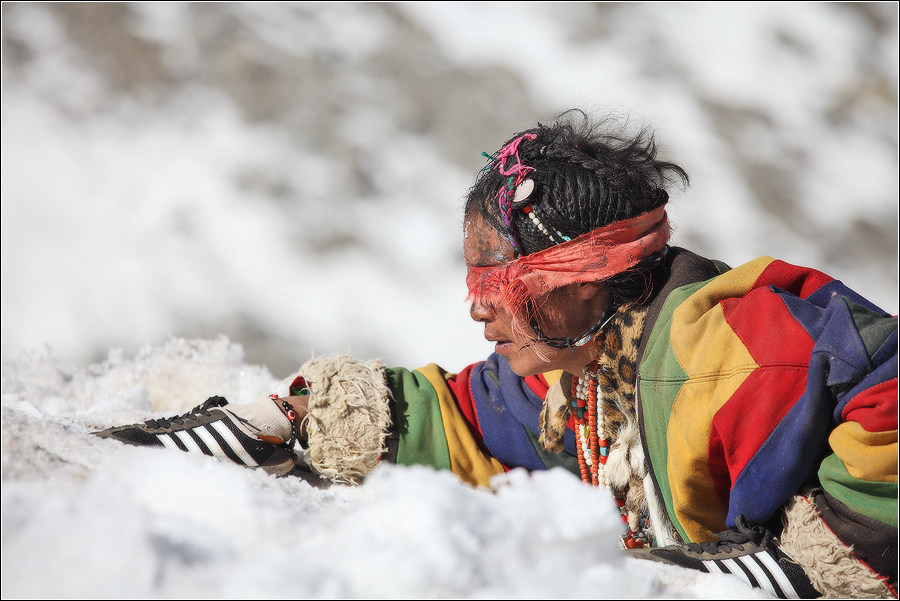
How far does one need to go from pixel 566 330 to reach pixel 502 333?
0.12m

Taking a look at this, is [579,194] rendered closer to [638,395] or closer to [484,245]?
[484,245]

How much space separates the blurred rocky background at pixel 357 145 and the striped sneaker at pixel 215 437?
1.74 meters

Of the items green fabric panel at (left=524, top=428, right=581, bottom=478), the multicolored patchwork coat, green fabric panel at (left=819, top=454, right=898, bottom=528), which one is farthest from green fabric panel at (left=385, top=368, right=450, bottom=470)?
green fabric panel at (left=819, top=454, right=898, bottom=528)

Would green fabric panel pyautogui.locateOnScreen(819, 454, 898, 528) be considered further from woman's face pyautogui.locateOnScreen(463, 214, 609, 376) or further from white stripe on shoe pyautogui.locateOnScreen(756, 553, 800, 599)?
woman's face pyautogui.locateOnScreen(463, 214, 609, 376)

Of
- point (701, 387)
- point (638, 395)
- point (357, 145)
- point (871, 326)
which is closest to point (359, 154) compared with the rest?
point (357, 145)

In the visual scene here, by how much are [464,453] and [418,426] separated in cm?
12

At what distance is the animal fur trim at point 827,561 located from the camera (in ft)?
2.87

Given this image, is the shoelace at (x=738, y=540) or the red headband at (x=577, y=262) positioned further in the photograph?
the red headband at (x=577, y=262)

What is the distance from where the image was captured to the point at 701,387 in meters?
1.03

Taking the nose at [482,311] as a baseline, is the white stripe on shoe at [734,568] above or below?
below

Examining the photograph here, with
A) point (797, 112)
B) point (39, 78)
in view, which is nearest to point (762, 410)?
point (797, 112)

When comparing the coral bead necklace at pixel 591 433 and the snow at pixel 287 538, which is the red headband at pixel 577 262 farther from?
the snow at pixel 287 538

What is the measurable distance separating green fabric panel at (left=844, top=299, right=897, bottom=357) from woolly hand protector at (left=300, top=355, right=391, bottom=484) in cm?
86

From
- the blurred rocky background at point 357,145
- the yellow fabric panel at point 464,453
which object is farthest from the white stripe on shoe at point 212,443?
the blurred rocky background at point 357,145
